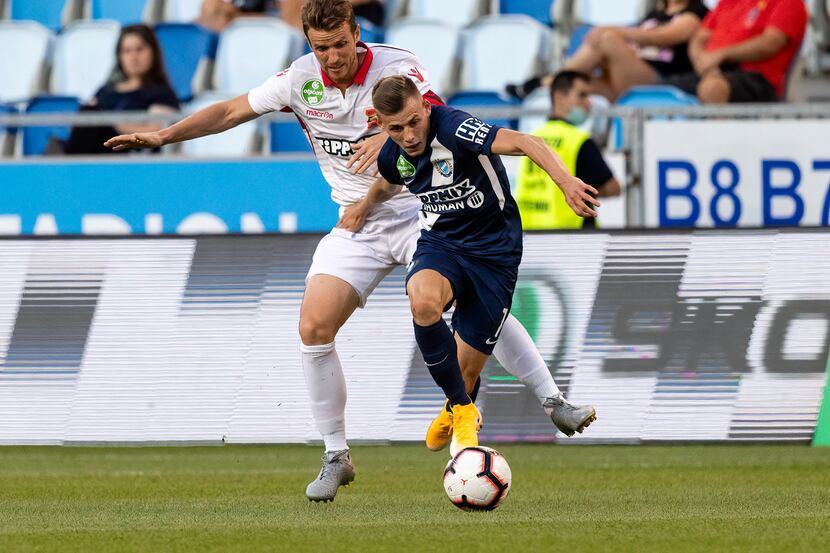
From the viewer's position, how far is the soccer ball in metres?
6.12

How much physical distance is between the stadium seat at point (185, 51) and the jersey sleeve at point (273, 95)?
7154 mm

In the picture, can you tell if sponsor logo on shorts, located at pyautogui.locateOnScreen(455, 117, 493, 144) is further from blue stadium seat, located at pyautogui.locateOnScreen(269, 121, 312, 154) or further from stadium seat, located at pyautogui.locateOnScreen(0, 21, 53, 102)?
stadium seat, located at pyautogui.locateOnScreen(0, 21, 53, 102)

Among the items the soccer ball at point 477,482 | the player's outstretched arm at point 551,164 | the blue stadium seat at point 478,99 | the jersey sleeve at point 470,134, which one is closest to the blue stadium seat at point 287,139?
the blue stadium seat at point 478,99

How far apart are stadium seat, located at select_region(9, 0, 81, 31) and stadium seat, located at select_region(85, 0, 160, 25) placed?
1.23 feet

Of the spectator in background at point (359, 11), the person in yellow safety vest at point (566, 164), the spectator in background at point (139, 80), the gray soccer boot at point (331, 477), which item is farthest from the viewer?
the spectator in background at point (359, 11)

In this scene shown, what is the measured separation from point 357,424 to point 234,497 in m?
2.21

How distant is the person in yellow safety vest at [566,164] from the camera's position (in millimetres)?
10273

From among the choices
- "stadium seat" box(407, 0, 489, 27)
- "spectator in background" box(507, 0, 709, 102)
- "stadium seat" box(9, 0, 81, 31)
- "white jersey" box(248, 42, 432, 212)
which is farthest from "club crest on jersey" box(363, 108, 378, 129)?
"stadium seat" box(9, 0, 81, 31)

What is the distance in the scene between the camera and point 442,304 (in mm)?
6625

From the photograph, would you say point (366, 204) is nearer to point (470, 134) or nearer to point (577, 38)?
point (470, 134)

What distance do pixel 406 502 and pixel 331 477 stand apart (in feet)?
1.18

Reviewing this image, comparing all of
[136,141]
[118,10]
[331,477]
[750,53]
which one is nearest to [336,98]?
[136,141]

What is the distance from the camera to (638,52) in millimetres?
13203

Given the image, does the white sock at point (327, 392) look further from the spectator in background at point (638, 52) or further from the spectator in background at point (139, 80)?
the spectator in background at point (638, 52)
